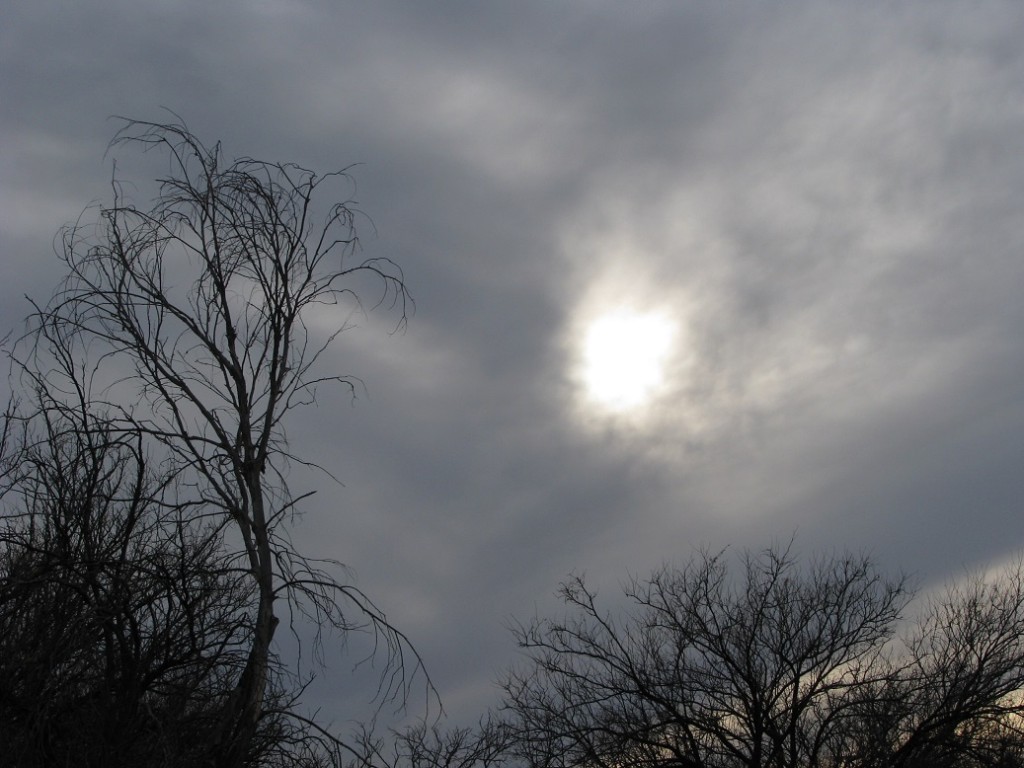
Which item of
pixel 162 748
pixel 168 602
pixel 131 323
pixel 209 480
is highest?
pixel 131 323

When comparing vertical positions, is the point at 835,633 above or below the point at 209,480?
above

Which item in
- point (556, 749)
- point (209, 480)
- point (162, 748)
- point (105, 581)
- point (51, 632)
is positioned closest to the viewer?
point (162, 748)

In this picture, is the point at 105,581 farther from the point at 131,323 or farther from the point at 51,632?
the point at 131,323

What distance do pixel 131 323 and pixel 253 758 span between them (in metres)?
2.65

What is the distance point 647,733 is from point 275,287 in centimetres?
1328

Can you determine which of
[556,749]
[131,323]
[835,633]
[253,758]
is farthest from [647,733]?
[131,323]

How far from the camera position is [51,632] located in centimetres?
650

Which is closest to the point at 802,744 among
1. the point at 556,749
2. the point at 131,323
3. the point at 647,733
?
the point at 647,733

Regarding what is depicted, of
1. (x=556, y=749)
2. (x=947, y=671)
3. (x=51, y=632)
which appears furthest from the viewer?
(x=556, y=749)

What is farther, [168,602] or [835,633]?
[835,633]

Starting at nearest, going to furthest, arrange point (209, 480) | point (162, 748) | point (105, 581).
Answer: point (162, 748) → point (209, 480) → point (105, 581)

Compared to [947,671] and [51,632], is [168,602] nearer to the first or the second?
[51,632]

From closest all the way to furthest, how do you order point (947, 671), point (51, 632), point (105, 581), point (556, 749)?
1. point (105, 581)
2. point (51, 632)
3. point (947, 671)
4. point (556, 749)

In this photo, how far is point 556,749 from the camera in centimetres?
1750
